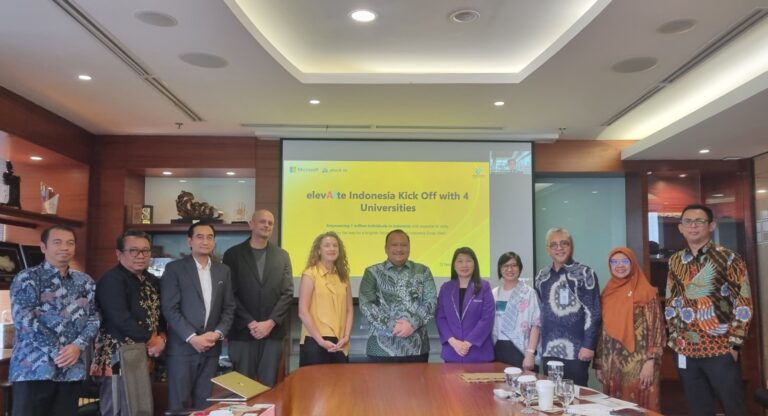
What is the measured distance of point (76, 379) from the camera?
317 cm

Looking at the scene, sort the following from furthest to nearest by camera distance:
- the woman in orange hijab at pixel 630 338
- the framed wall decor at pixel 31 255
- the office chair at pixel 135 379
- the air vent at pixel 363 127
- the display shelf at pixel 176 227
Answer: the display shelf at pixel 176 227 < the air vent at pixel 363 127 < the framed wall decor at pixel 31 255 < the woman in orange hijab at pixel 630 338 < the office chair at pixel 135 379

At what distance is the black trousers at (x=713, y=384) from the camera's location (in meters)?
3.33

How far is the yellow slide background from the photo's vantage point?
5867mm

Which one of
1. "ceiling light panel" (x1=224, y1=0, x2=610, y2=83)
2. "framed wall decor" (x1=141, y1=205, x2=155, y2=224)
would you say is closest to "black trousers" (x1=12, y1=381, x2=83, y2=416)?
"ceiling light panel" (x1=224, y1=0, x2=610, y2=83)

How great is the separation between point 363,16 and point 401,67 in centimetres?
95

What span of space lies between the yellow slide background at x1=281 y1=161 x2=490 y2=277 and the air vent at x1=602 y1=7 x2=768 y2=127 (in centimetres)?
171

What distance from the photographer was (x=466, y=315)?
372 centimetres

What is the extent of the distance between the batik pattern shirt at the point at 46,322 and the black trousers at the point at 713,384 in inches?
136

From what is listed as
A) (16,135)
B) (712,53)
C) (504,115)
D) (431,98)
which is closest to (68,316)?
(16,135)

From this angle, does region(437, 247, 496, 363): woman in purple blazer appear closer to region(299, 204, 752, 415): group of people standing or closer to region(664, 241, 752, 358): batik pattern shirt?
region(299, 204, 752, 415): group of people standing

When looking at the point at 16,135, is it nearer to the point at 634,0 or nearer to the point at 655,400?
the point at 634,0

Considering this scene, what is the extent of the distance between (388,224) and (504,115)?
1.58 metres

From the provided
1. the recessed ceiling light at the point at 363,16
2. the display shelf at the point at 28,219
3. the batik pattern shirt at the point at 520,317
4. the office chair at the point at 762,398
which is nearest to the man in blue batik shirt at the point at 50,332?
the display shelf at the point at 28,219

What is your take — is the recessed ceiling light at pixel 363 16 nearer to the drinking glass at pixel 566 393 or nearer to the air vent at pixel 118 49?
the air vent at pixel 118 49
